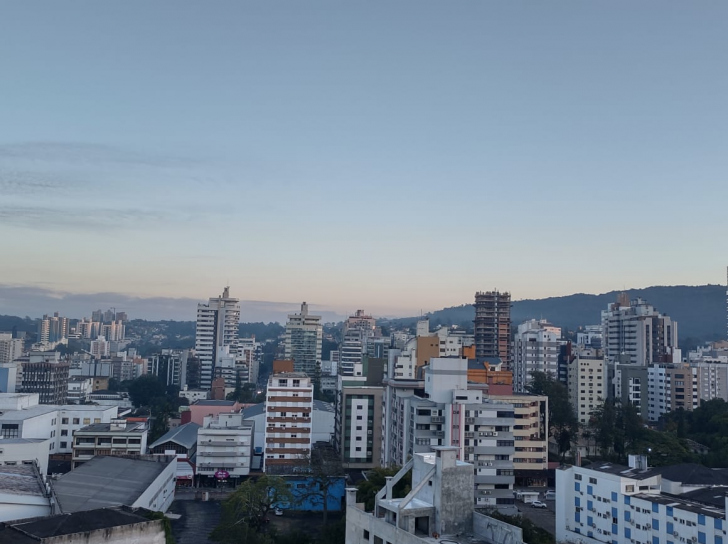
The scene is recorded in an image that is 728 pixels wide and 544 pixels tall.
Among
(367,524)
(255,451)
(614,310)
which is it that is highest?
(614,310)

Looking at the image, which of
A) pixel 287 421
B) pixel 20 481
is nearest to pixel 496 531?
pixel 20 481

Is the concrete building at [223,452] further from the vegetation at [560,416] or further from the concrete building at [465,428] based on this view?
the vegetation at [560,416]

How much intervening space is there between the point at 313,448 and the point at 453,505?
2758 cm

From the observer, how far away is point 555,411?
46.9 m

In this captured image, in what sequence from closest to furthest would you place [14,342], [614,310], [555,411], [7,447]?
[7,447], [555,411], [614,310], [14,342]

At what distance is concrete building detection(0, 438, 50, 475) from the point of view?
28625 millimetres

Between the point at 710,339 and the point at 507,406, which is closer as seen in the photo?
the point at 507,406

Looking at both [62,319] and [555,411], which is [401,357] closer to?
[555,411]

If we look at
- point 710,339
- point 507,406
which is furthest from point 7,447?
point 710,339

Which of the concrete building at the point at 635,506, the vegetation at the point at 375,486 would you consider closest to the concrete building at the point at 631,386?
the concrete building at the point at 635,506

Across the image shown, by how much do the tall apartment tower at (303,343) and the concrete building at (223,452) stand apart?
48.0 m

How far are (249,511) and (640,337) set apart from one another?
54999mm

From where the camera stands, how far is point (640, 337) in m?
69.2

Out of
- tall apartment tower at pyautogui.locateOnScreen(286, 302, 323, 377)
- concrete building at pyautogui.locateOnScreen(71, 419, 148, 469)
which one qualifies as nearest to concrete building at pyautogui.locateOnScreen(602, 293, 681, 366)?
tall apartment tower at pyautogui.locateOnScreen(286, 302, 323, 377)
